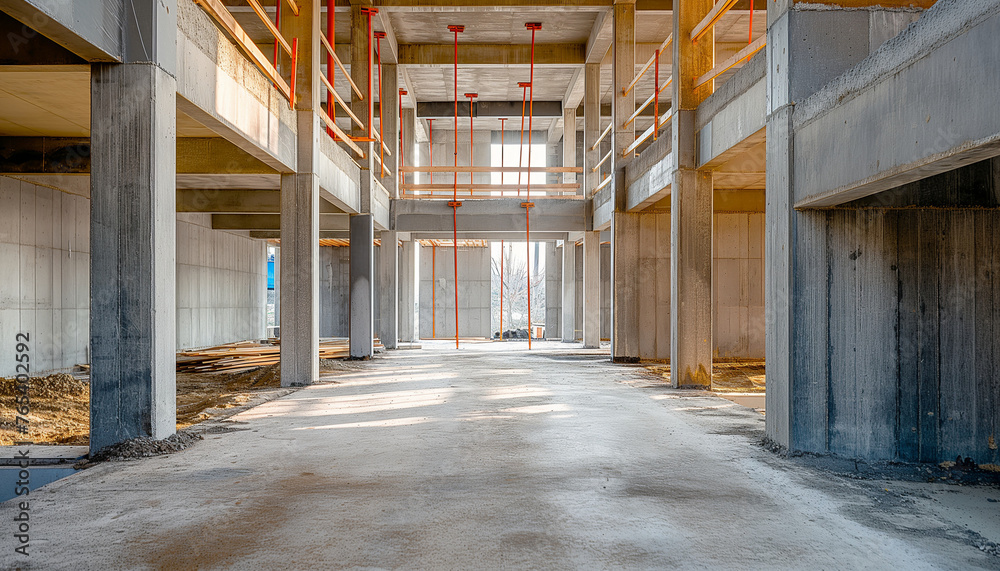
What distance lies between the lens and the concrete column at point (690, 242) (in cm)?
1066

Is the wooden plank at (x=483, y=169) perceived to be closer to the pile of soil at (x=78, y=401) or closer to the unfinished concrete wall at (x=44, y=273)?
the pile of soil at (x=78, y=401)

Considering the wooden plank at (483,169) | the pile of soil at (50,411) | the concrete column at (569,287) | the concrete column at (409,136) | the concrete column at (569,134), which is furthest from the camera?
the concrete column at (569,287)

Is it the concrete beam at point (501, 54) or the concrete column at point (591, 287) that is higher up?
the concrete beam at point (501, 54)

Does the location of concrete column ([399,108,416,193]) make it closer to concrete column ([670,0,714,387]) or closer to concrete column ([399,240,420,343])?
concrete column ([399,240,420,343])

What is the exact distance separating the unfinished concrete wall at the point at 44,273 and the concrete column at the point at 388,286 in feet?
25.5

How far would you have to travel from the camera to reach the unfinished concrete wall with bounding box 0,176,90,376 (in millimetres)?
11305

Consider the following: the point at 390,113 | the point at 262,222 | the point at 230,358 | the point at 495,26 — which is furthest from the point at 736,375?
the point at 262,222

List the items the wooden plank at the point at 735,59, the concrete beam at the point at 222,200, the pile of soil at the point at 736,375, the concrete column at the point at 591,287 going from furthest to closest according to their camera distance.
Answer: the concrete column at the point at 591,287, the concrete beam at the point at 222,200, the pile of soil at the point at 736,375, the wooden plank at the point at 735,59

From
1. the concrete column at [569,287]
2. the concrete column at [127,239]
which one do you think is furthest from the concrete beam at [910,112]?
the concrete column at [569,287]

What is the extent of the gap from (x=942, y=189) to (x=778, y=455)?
8.95 ft

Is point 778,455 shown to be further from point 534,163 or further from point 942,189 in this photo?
point 534,163

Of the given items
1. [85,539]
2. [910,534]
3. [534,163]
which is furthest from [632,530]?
[534,163]

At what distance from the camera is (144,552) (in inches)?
141

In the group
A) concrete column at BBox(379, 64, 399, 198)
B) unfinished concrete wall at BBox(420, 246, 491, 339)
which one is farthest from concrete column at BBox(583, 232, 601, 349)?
unfinished concrete wall at BBox(420, 246, 491, 339)
